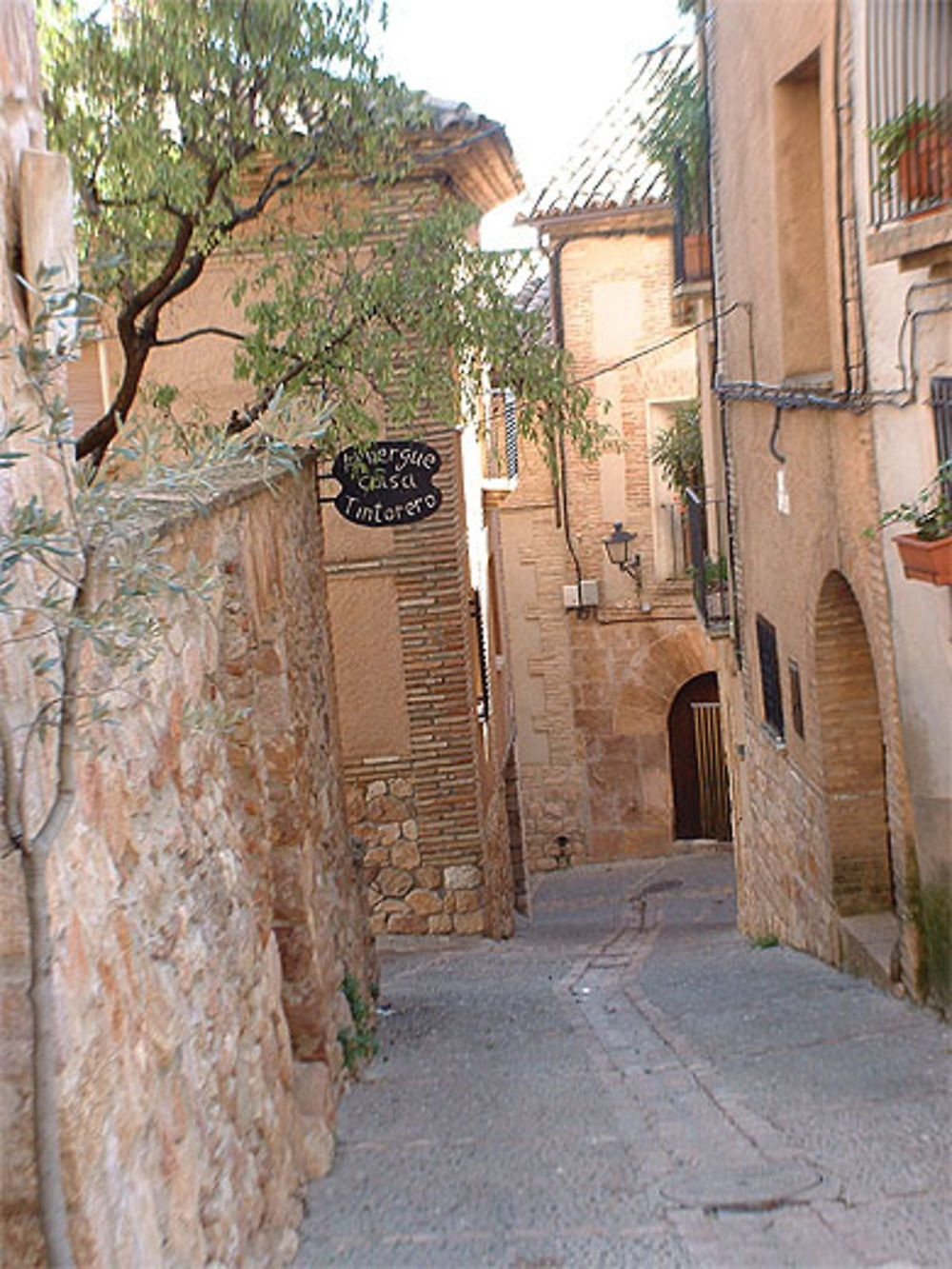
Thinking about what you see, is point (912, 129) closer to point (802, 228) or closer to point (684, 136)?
point (802, 228)

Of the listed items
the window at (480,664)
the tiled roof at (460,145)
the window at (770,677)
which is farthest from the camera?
the window at (480,664)

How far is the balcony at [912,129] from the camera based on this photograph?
6602 millimetres

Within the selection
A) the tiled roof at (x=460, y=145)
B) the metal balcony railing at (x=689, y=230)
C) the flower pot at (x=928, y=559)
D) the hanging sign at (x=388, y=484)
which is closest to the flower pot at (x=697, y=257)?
the metal balcony railing at (x=689, y=230)

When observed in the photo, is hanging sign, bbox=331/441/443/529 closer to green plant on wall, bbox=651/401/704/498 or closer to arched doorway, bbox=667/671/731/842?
green plant on wall, bbox=651/401/704/498

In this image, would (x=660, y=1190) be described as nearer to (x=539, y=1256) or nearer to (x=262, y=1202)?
(x=539, y=1256)

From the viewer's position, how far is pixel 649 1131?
6246mm

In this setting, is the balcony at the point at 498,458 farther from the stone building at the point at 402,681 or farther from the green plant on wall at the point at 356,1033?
the green plant on wall at the point at 356,1033

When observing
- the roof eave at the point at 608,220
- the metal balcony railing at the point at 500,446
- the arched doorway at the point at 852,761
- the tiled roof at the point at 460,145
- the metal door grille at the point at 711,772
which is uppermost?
the roof eave at the point at 608,220

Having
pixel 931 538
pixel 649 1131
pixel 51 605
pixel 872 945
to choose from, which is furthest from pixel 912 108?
pixel 51 605

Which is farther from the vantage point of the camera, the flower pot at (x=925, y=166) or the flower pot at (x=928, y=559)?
the flower pot at (x=925, y=166)

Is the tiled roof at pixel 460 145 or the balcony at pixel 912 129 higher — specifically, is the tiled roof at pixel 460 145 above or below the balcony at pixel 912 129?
above

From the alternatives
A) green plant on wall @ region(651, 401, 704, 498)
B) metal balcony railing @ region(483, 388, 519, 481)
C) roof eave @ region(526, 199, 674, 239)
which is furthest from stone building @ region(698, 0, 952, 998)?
roof eave @ region(526, 199, 674, 239)

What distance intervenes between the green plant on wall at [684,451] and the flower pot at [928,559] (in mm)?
11143

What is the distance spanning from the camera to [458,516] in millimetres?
13148
